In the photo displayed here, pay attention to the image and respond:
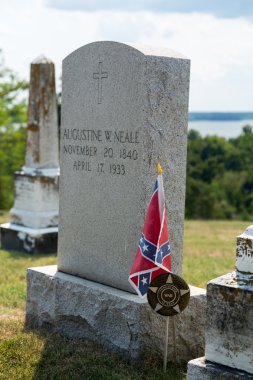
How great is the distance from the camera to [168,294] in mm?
5047

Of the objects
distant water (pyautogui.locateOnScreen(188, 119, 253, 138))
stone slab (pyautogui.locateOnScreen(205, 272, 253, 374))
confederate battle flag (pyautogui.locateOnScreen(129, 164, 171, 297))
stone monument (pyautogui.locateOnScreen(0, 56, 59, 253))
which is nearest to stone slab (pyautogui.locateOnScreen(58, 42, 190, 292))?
confederate battle flag (pyautogui.locateOnScreen(129, 164, 171, 297))


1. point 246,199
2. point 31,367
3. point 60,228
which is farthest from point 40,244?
point 246,199

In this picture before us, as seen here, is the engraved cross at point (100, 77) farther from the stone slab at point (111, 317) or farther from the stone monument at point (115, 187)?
the stone slab at point (111, 317)

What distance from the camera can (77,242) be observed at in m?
6.42

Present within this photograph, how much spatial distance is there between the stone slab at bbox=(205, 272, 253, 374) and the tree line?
27.4 m

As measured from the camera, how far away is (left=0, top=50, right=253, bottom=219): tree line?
110ft

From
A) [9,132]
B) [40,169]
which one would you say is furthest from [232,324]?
[9,132]

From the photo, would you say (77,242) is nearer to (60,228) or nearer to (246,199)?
(60,228)

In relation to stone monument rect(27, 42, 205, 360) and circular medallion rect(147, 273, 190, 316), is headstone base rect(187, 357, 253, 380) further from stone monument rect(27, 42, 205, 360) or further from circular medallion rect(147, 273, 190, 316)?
stone monument rect(27, 42, 205, 360)

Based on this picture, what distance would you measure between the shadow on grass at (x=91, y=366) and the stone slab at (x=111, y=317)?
0.10m

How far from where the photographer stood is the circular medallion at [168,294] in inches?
197

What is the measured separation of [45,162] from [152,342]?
649 centimetres

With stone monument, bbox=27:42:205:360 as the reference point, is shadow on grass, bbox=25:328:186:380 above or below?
below

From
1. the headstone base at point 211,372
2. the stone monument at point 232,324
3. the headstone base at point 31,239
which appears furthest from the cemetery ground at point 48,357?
the headstone base at point 31,239
